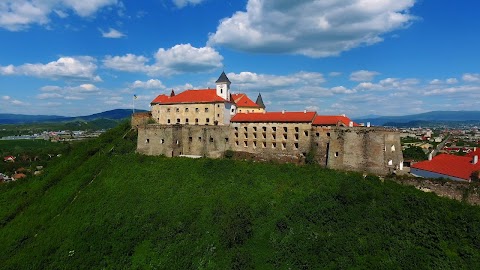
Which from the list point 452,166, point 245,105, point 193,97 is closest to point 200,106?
point 193,97

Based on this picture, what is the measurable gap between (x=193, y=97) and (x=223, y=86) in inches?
197

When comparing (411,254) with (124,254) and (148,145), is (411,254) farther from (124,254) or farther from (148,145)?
(148,145)

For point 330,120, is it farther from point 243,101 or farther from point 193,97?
point 193,97

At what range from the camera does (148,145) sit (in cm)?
4991

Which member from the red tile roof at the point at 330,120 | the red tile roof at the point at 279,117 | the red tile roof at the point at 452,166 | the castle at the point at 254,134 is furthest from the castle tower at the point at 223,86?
the red tile roof at the point at 452,166

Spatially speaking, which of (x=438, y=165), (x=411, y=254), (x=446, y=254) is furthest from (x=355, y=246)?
(x=438, y=165)

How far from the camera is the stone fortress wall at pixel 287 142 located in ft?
126

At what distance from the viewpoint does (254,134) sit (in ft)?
152

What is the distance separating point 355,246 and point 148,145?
105 ft

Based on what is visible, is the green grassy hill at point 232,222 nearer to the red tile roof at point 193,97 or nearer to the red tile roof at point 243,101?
the red tile roof at point 193,97

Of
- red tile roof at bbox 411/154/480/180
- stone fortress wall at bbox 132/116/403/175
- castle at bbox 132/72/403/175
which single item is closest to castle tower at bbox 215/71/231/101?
castle at bbox 132/72/403/175

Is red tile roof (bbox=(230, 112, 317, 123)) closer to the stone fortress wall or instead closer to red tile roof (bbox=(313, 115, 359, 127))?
the stone fortress wall

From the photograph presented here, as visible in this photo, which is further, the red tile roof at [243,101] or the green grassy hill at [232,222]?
the red tile roof at [243,101]

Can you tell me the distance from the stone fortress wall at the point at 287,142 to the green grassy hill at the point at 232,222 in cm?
317
